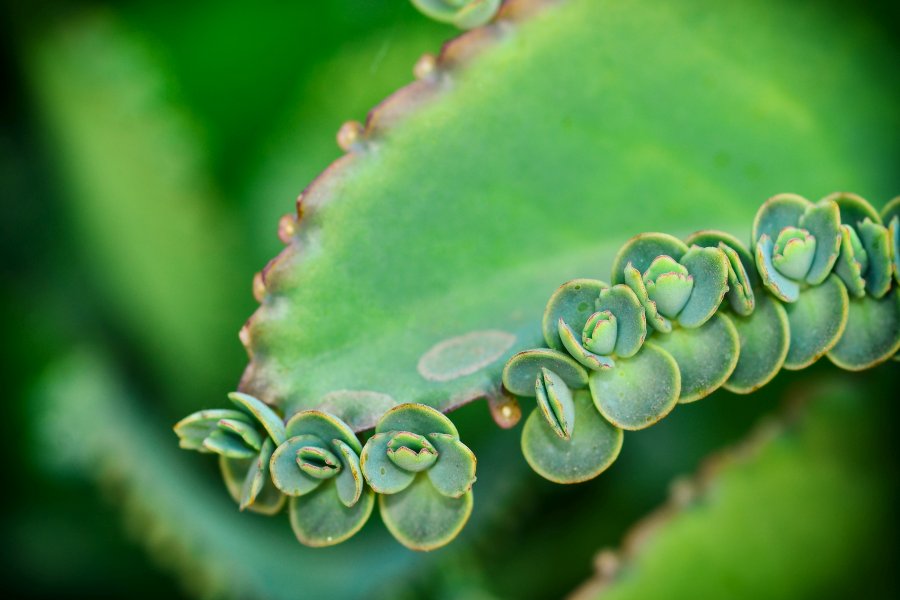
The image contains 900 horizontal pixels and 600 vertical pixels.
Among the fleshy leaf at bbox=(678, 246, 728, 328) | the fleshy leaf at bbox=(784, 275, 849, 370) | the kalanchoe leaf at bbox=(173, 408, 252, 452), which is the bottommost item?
the fleshy leaf at bbox=(784, 275, 849, 370)

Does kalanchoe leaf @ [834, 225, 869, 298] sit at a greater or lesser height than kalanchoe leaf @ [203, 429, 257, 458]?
lesser

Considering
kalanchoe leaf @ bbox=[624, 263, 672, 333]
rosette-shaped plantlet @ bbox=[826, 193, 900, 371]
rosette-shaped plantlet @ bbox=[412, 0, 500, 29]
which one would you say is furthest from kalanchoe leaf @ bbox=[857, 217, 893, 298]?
rosette-shaped plantlet @ bbox=[412, 0, 500, 29]

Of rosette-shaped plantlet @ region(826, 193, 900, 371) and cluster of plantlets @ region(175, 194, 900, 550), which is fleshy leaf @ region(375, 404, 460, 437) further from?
rosette-shaped plantlet @ region(826, 193, 900, 371)

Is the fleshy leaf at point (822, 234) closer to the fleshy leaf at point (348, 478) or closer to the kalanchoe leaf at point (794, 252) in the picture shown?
the kalanchoe leaf at point (794, 252)

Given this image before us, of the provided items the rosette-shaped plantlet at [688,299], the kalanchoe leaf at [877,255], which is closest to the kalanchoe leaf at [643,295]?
the rosette-shaped plantlet at [688,299]

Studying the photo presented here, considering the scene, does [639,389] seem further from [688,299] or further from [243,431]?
[243,431]

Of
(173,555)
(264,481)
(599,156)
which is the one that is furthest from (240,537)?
(599,156)

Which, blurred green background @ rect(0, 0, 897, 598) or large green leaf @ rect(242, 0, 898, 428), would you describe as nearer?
large green leaf @ rect(242, 0, 898, 428)

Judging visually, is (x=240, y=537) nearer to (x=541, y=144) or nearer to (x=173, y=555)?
(x=173, y=555)
